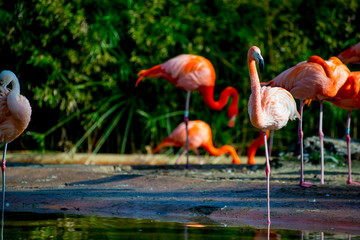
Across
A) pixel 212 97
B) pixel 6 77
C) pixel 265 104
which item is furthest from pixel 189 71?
pixel 6 77

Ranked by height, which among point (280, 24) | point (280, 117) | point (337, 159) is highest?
point (280, 24)

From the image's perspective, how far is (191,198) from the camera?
4191 mm

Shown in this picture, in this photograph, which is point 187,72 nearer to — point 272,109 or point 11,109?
point 272,109

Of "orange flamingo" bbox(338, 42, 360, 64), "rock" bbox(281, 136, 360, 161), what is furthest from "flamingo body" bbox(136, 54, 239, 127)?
"orange flamingo" bbox(338, 42, 360, 64)

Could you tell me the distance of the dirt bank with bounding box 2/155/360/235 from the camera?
363 centimetres

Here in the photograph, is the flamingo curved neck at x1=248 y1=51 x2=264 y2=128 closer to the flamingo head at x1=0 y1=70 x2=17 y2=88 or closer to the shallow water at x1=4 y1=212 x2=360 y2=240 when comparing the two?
the shallow water at x1=4 y1=212 x2=360 y2=240

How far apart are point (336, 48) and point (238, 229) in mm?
6057

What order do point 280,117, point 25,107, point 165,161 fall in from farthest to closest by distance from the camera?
1. point 165,161
2. point 25,107
3. point 280,117

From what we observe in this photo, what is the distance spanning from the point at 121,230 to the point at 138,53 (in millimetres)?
5530

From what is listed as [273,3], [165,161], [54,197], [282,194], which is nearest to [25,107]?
[54,197]

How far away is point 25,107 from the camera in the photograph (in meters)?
4.53

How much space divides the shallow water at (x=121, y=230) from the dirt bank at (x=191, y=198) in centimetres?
19

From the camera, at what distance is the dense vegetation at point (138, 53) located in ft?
26.1

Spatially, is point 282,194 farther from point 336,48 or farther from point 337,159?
point 336,48
